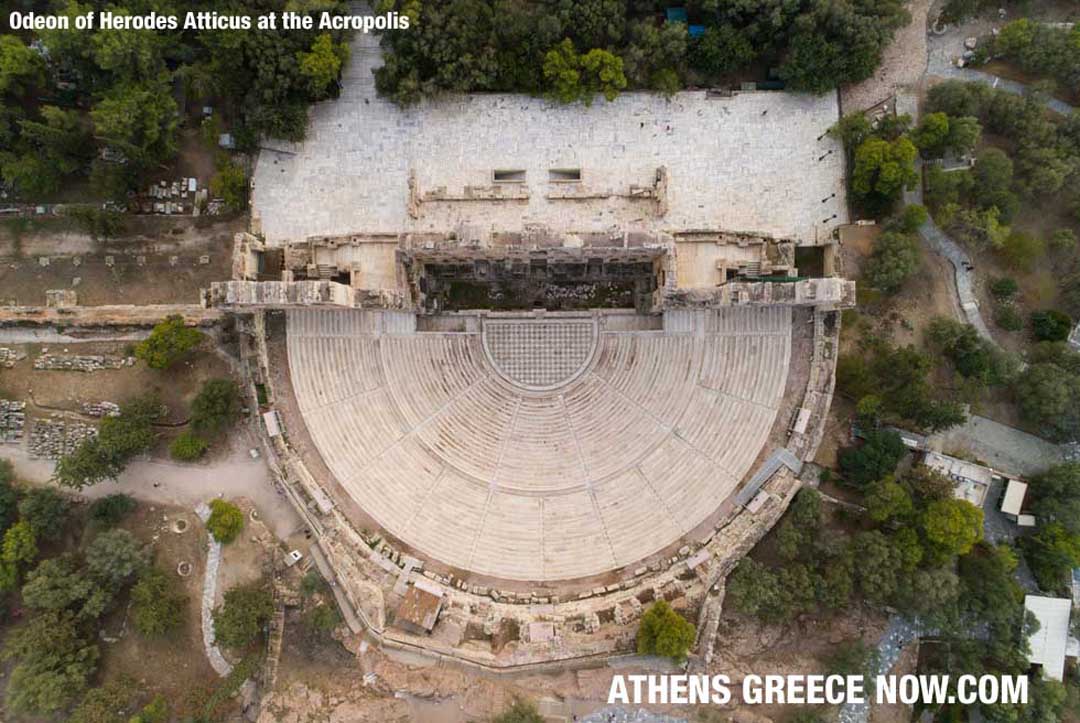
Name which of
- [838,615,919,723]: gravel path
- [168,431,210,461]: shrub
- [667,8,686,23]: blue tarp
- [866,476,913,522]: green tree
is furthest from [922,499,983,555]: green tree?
[168,431,210,461]: shrub

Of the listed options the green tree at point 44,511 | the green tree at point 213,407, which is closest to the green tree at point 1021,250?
the green tree at point 213,407

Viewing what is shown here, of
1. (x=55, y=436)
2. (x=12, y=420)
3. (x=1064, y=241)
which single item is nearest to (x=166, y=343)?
(x=55, y=436)

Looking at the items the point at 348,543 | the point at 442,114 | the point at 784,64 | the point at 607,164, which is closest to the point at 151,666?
the point at 348,543

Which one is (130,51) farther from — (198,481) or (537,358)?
(537,358)

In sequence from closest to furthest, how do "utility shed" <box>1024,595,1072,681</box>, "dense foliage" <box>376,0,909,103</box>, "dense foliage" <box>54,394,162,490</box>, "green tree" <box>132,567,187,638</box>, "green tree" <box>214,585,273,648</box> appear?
"green tree" <box>214,585,273,648</box>
"green tree" <box>132,567,187,638</box>
"dense foliage" <box>54,394,162,490</box>
"utility shed" <box>1024,595,1072,681</box>
"dense foliage" <box>376,0,909,103</box>

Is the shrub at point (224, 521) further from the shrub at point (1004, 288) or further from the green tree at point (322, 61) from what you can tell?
the shrub at point (1004, 288)

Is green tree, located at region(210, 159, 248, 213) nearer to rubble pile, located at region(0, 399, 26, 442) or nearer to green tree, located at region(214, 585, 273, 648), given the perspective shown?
rubble pile, located at region(0, 399, 26, 442)
